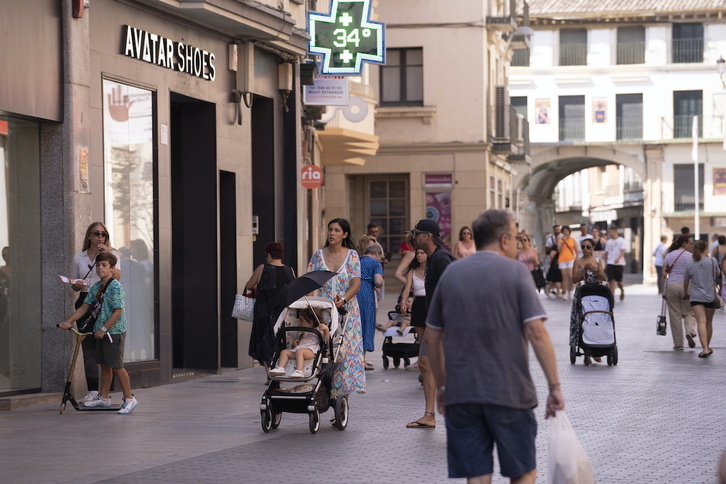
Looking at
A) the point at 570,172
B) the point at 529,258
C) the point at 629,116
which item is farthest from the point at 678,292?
the point at 570,172

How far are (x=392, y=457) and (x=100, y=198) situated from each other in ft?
19.3

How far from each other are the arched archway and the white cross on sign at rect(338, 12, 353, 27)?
36.1 meters

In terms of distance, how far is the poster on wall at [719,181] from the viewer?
6588cm

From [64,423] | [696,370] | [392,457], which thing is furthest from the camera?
[696,370]

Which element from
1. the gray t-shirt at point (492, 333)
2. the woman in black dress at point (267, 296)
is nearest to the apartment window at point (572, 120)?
the woman in black dress at point (267, 296)

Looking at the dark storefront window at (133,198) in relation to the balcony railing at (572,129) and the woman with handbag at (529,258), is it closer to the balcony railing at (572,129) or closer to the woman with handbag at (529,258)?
the woman with handbag at (529,258)

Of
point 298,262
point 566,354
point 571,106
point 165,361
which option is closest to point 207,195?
point 165,361

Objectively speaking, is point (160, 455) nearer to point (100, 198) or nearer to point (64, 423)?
point (64, 423)

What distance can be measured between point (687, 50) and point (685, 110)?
2780mm

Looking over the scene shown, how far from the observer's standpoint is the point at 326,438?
11672mm

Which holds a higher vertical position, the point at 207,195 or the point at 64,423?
the point at 207,195

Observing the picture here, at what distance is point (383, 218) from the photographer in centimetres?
4341

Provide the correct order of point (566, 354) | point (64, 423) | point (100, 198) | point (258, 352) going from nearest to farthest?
point (64, 423) → point (100, 198) → point (258, 352) → point (566, 354)

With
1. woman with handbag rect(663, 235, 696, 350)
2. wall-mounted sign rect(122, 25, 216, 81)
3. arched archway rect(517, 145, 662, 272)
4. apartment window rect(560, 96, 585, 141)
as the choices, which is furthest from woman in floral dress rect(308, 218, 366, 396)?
apartment window rect(560, 96, 585, 141)
